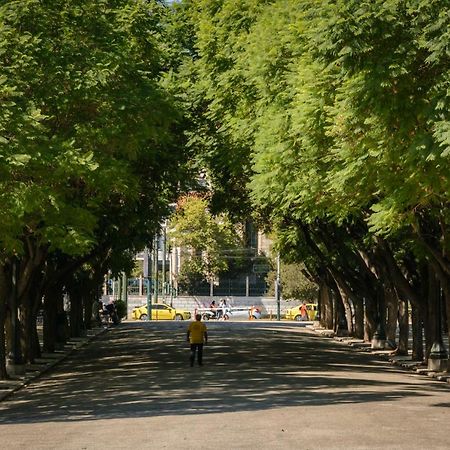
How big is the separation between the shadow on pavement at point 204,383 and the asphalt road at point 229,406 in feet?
0.09

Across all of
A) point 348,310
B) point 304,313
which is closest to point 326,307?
point 348,310

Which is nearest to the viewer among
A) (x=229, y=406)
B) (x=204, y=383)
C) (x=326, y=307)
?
(x=229, y=406)

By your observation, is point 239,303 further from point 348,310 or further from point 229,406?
point 229,406

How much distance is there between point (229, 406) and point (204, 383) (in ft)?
21.1

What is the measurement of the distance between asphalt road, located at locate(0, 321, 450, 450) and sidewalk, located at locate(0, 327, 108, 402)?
0.35 m

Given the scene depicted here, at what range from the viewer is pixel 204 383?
27969mm

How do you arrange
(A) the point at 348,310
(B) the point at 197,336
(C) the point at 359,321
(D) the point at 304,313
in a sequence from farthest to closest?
(D) the point at 304,313, (A) the point at 348,310, (C) the point at 359,321, (B) the point at 197,336

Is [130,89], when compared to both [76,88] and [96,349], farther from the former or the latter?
[96,349]

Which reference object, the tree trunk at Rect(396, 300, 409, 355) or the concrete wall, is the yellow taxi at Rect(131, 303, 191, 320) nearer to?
the concrete wall

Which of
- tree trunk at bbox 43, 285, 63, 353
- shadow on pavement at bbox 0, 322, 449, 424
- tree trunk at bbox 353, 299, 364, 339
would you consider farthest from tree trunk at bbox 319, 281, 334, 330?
tree trunk at bbox 43, 285, 63, 353

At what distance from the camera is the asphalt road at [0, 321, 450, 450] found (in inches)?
649

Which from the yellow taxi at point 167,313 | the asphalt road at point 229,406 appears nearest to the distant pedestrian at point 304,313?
the yellow taxi at point 167,313

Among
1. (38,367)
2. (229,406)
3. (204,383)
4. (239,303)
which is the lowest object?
(229,406)

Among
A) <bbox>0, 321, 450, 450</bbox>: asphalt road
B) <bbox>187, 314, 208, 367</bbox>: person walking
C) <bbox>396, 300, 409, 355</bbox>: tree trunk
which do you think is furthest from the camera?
<bbox>396, 300, 409, 355</bbox>: tree trunk
